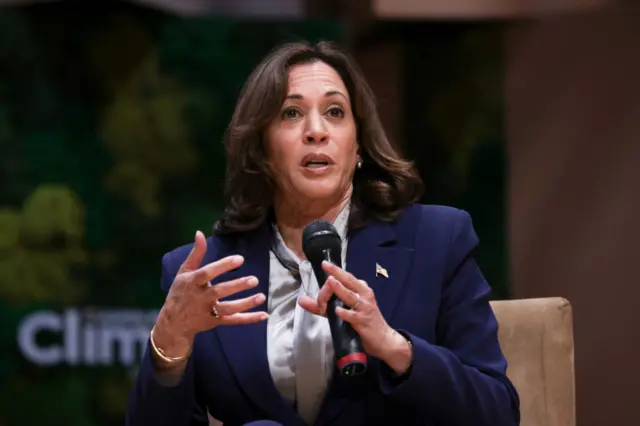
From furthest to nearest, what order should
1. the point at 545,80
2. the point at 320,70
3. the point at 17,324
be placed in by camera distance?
1. the point at 545,80
2. the point at 17,324
3. the point at 320,70

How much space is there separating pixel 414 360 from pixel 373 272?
0.86 feet

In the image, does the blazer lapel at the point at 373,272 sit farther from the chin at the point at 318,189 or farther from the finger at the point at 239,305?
the finger at the point at 239,305

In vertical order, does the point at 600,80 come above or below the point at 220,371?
above

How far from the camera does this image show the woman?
1.62 metres

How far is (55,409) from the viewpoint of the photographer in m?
4.21

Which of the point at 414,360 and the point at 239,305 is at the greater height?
the point at 239,305

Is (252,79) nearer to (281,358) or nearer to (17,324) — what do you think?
(281,358)

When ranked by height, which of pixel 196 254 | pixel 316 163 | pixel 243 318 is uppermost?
pixel 316 163

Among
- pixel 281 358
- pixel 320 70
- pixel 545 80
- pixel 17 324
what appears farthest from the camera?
pixel 545 80

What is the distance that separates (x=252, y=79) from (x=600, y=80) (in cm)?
285

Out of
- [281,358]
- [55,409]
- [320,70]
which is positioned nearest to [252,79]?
[320,70]

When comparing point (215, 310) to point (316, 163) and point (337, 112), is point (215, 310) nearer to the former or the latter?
point (316, 163)

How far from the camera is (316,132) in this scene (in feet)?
6.12

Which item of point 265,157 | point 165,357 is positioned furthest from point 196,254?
point 265,157
